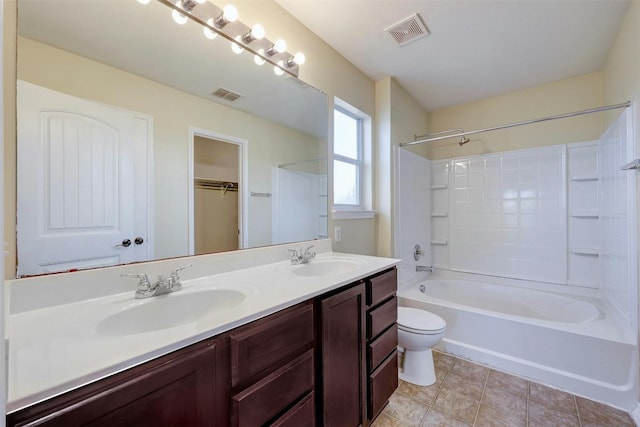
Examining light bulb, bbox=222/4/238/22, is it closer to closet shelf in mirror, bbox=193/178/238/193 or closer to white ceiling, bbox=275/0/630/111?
white ceiling, bbox=275/0/630/111

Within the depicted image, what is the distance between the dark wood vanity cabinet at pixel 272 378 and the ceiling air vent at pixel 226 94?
3.69ft

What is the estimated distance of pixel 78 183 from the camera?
99 centimetres

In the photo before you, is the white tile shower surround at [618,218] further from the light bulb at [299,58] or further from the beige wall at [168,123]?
the beige wall at [168,123]

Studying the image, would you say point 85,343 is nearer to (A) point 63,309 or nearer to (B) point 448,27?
(A) point 63,309

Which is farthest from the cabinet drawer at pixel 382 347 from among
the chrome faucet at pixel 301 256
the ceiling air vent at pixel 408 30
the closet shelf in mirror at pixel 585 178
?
the closet shelf in mirror at pixel 585 178

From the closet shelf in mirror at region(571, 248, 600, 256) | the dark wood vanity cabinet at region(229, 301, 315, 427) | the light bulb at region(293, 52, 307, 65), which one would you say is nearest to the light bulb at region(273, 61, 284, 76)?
the light bulb at region(293, 52, 307, 65)

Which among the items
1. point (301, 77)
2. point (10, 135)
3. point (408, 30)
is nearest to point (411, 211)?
point (408, 30)

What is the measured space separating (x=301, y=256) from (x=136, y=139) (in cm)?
103

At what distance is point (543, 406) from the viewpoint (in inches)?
64.2

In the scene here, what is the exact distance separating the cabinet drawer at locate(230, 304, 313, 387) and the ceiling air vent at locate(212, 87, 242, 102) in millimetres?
1125

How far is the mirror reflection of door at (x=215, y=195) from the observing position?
1319 mm

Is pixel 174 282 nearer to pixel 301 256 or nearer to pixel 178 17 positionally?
pixel 301 256

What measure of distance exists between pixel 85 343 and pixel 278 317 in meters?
0.52

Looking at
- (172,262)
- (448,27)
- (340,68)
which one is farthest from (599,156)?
(172,262)
